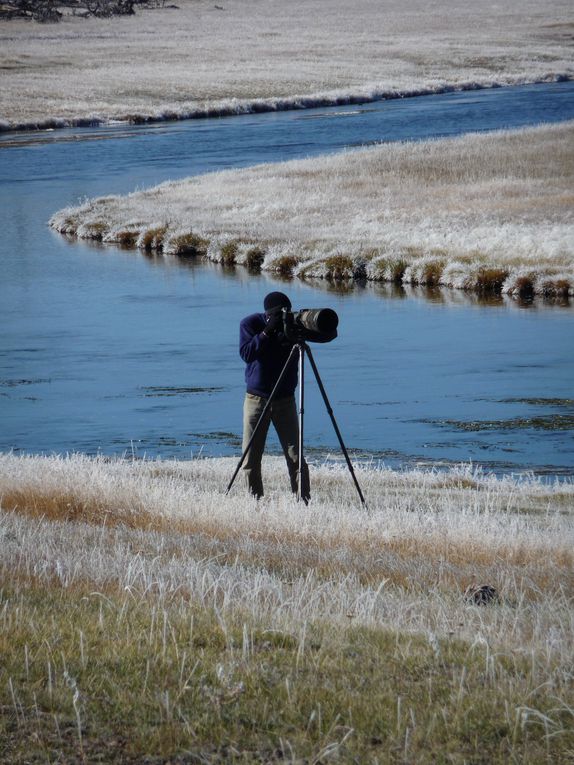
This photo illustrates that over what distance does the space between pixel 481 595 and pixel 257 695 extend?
2502mm

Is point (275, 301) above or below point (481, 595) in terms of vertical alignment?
above

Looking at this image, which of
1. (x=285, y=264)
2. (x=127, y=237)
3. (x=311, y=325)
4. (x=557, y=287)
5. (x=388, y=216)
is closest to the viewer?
(x=311, y=325)

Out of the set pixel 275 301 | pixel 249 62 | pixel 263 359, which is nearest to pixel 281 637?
pixel 275 301

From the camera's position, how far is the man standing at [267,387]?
11.5 metres

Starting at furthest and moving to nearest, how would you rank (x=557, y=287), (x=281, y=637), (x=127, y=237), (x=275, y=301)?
(x=127, y=237), (x=557, y=287), (x=275, y=301), (x=281, y=637)

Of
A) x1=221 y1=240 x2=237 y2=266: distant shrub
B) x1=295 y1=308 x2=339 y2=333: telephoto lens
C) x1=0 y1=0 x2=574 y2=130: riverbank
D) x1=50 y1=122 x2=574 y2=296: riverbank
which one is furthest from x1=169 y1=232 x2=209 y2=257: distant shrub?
x1=0 y1=0 x2=574 y2=130: riverbank

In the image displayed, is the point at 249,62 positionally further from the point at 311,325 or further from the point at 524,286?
the point at 311,325

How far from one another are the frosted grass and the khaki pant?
36 centimetres

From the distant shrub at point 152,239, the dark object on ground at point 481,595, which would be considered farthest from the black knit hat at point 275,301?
the distant shrub at point 152,239

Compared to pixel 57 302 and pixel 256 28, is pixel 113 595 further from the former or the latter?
pixel 256 28

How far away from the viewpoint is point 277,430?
11.8 meters

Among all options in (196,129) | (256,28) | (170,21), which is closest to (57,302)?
(196,129)

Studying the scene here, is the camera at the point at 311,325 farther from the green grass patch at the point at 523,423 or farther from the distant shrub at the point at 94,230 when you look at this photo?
the distant shrub at the point at 94,230

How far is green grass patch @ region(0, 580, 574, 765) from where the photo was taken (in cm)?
459
